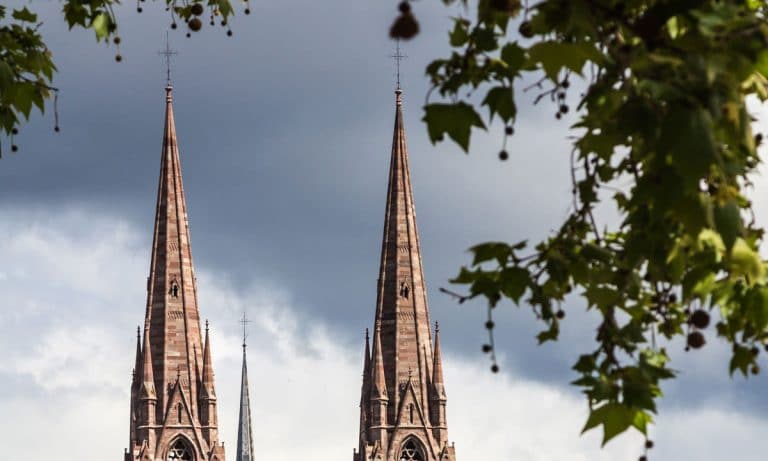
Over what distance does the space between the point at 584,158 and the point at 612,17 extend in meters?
1.36

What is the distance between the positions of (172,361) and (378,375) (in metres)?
8.16

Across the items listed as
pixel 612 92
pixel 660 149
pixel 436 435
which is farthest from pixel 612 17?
pixel 436 435

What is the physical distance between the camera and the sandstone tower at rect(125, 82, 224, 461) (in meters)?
75.1

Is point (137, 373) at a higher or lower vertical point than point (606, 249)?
higher

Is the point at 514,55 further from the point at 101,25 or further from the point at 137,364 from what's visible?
the point at 137,364

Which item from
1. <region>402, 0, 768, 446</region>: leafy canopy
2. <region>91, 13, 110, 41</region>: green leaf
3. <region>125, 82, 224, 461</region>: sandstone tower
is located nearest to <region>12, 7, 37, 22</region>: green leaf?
<region>91, 13, 110, 41</region>: green leaf

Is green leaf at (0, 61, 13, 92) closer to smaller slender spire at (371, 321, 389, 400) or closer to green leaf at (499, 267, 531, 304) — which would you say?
green leaf at (499, 267, 531, 304)

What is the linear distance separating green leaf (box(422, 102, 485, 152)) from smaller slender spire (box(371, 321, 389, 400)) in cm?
6610

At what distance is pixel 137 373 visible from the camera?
7712cm

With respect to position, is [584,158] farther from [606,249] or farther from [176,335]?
[176,335]

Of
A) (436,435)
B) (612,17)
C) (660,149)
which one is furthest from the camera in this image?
(436,435)

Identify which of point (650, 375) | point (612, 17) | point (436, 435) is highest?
point (436, 435)

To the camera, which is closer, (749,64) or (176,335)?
(749,64)

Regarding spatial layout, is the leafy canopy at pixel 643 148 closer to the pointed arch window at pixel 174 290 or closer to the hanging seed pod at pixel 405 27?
the hanging seed pod at pixel 405 27
